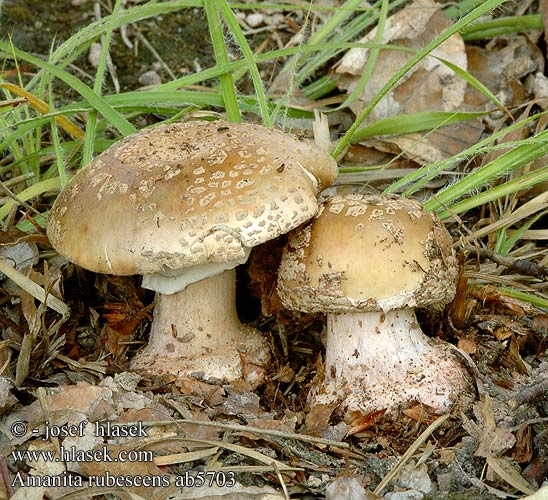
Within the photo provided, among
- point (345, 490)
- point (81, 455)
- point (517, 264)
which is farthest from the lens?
point (517, 264)

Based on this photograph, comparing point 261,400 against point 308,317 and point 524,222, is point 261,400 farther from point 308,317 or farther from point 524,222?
point 524,222

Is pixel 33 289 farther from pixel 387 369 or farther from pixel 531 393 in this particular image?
pixel 531 393

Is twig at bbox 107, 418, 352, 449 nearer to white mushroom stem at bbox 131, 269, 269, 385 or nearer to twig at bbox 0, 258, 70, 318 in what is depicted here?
white mushroom stem at bbox 131, 269, 269, 385

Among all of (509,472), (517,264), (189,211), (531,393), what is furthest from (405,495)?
(517,264)

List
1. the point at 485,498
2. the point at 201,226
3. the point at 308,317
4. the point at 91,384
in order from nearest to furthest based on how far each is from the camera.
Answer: the point at 485,498, the point at 201,226, the point at 91,384, the point at 308,317

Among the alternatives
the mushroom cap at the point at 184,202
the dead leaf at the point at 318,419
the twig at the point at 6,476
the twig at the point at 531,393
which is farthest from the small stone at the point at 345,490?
the twig at the point at 6,476

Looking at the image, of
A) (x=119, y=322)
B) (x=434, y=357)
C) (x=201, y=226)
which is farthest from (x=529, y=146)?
(x=119, y=322)
